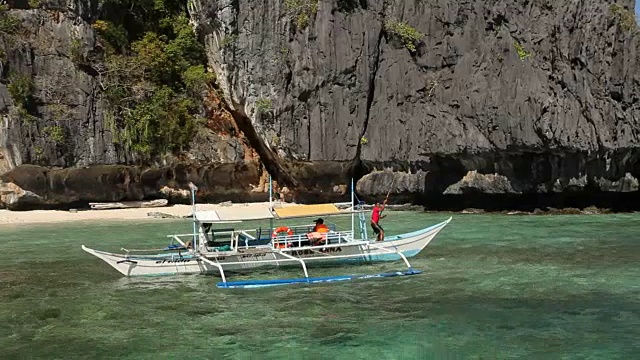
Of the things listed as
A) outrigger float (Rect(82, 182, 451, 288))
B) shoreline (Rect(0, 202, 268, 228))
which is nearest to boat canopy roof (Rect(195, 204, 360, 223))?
outrigger float (Rect(82, 182, 451, 288))

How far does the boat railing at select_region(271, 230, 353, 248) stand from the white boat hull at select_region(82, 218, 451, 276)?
0.22 metres

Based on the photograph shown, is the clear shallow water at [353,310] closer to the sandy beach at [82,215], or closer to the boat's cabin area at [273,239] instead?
the boat's cabin area at [273,239]

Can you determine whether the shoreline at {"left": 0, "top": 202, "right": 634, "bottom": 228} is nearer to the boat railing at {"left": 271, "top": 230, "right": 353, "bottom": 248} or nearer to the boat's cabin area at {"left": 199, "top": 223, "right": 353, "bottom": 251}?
the boat's cabin area at {"left": 199, "top": 223, "right": 353, "bottom": 251}

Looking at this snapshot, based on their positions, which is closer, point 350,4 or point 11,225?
point 11,225

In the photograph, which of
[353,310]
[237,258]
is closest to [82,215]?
[237,258]

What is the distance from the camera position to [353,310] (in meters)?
11.3

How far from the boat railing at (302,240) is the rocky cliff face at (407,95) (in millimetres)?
14286

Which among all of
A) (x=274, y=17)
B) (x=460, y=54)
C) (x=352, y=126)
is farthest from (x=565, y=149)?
(x=274, y=17)

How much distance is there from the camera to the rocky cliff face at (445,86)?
91.8 ft

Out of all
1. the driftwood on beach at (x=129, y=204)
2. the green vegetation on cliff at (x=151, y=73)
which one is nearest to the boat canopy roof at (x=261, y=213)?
the green vegetation on cliff at (x=151, y=73)

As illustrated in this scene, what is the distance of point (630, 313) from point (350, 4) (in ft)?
74.0

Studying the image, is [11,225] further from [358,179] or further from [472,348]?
[472,348]

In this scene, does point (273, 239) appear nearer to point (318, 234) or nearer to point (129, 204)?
point (318, 234)

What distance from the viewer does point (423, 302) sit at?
11719mm
